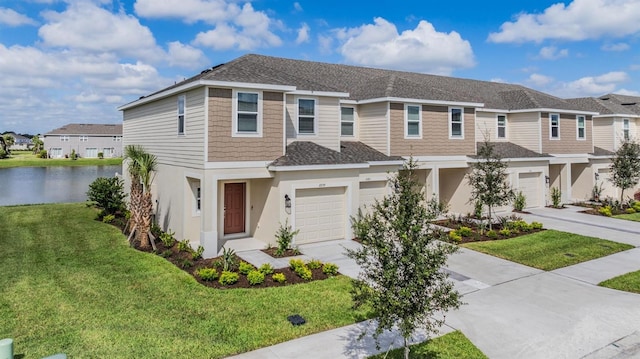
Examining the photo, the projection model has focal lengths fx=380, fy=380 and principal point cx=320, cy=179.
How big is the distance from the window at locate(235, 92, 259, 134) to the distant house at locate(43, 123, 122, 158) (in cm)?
6261

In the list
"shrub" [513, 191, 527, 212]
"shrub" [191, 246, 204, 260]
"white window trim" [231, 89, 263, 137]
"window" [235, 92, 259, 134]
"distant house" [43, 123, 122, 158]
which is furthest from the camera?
"distant house" [43, 123, 122, 158]

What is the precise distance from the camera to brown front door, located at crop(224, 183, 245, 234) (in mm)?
14734

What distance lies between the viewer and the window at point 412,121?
17.5 meters

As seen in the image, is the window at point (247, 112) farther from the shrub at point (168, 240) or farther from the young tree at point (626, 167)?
the young tree at point (626, 167)

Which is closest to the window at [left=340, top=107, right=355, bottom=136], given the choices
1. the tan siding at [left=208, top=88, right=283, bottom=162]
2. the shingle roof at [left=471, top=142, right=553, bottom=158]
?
the tan siding at [left=208, top=88, right=283, bottom=162]

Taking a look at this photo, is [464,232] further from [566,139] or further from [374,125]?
[566,139]

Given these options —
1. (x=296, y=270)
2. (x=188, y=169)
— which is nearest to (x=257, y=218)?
(x=188, y=169)

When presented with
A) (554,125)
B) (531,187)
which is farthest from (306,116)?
(554,125)

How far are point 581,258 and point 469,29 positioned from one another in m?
18.6

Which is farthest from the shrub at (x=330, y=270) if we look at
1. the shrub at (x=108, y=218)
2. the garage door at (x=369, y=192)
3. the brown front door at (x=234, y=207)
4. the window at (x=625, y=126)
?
the window at (x=625, y=126)

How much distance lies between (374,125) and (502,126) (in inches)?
397

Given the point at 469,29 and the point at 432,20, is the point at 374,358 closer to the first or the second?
the point at 432,20

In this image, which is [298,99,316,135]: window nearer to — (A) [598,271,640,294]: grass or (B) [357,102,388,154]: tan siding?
(B) [357,102,388,154]: tan siding

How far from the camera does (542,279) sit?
10.3 metres
